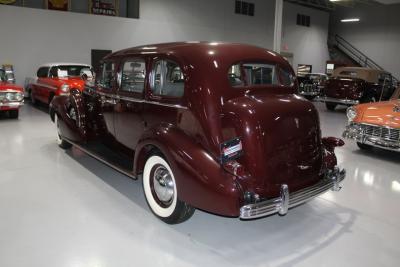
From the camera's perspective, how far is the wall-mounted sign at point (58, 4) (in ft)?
47.0

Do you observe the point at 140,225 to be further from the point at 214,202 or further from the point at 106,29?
the point at 106,29

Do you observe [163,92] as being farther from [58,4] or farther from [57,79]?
[58,4]

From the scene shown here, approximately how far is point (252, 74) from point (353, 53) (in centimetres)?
2401

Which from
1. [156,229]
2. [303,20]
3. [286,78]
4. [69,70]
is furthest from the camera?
[303,20]

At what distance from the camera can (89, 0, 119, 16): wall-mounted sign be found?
1542 cm

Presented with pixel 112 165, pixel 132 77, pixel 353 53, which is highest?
pixel 353 53

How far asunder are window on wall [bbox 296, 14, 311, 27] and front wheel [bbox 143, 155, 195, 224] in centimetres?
2282

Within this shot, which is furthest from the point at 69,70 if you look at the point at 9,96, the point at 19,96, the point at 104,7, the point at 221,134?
the point at 221,134

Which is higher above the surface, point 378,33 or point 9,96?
point 378,33

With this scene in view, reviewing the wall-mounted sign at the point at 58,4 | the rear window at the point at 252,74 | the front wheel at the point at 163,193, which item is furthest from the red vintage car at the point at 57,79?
the rear window at the point at 252,74

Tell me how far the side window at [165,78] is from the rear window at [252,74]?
57cm

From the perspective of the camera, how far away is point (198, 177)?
302cm

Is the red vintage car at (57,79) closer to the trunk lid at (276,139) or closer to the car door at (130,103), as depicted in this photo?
the car door at (130,103)

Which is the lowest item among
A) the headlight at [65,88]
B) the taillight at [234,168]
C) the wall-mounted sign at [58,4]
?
the taillight at [234,168]
